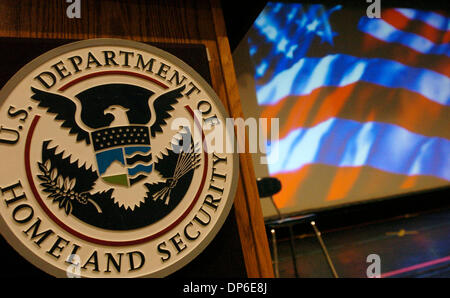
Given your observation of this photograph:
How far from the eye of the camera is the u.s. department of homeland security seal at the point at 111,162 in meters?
0.64

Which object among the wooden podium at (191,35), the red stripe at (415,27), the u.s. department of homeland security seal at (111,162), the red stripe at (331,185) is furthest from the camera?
the red stripe at (415,27)

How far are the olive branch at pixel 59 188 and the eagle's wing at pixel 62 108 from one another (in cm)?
8

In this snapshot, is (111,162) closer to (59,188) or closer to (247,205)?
(59,188)

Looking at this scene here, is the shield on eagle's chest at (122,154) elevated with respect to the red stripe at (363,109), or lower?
lower

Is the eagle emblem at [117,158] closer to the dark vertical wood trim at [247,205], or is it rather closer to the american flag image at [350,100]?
the dark vertical wood trim at [247,205]

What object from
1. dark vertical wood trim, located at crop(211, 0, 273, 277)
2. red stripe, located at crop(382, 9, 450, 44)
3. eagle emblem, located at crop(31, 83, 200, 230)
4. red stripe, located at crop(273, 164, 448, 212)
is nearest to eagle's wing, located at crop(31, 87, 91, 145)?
eagle emblem, located at crop(31, 83, 200, 230)

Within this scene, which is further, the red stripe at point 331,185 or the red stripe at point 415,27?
the red stripe at point 415,27

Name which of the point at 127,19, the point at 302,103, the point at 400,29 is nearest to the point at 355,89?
the point at 302,103

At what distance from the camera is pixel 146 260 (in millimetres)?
681

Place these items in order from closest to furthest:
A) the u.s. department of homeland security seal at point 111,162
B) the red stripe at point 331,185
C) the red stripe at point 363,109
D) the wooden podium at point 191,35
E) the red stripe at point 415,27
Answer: the u.s. department of homeland security seal at point 111,162 < the wooden podium at point 191,35 < the red stripe at point 331,185 < the red stripe at point 363,109 < the red stripe at point 415,27

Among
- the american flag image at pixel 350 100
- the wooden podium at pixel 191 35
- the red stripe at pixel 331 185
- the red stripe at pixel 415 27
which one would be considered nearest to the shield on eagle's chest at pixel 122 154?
the wooden podium at pixel 191 35

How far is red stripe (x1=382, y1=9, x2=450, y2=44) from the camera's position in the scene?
534 cm
